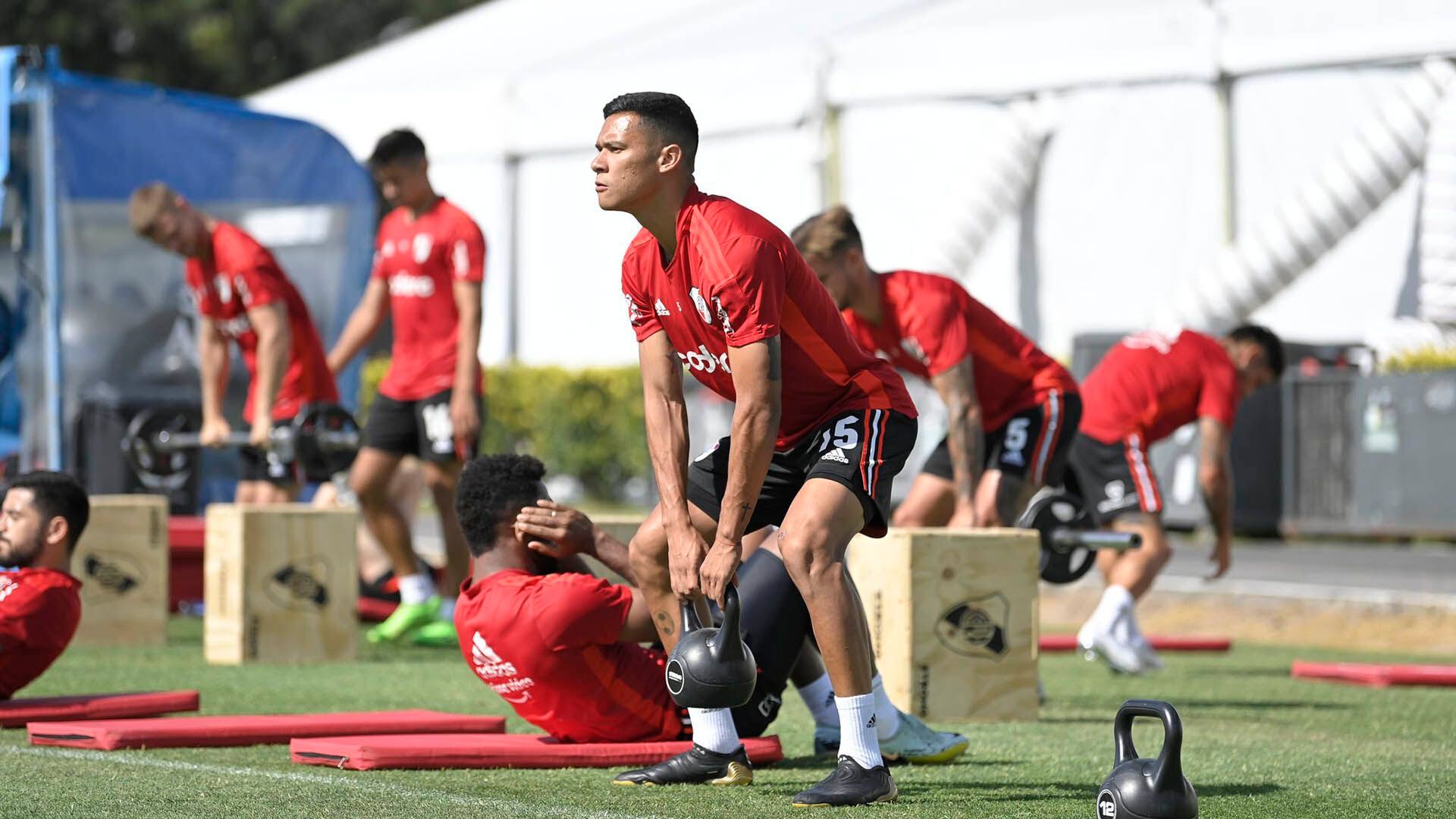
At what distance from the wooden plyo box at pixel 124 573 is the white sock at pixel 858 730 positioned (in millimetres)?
5599

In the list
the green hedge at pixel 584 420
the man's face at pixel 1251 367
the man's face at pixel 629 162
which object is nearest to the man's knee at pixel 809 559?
the man's face at pixel 629 162

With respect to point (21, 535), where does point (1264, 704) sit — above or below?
below

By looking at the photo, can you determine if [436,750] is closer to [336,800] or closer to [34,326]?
[336,800]

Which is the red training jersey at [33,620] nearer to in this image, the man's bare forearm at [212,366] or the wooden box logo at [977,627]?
the wooden box logo at [977,627]

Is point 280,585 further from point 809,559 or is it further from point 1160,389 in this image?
point 809,559

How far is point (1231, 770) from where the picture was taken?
6.05 metres

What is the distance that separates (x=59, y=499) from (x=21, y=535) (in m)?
0.19

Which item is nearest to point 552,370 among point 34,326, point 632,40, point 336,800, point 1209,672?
point 632,40

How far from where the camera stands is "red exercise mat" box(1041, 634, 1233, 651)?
10562 mm

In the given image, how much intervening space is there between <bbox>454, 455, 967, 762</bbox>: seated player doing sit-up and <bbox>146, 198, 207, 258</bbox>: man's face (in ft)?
14.2

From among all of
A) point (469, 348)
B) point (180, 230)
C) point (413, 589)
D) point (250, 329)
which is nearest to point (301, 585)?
point (413, 589)

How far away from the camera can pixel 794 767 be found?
610cm

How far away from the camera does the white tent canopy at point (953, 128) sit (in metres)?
18.6

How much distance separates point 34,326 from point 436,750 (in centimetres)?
719
